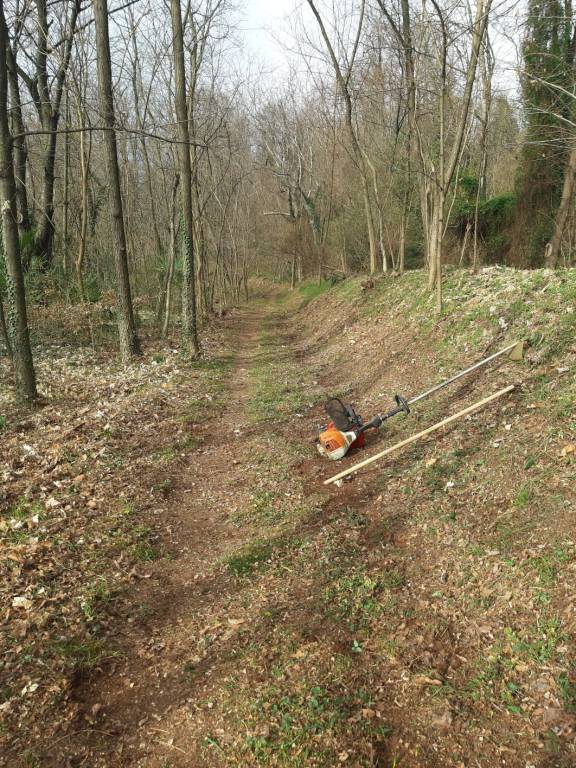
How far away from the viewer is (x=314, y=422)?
8555 millimetres

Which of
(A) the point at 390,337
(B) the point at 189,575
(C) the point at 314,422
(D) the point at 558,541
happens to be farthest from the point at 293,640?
(A) the point at 390,337

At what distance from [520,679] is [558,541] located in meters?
1.18

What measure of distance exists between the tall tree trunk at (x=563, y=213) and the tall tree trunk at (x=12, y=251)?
14.0m

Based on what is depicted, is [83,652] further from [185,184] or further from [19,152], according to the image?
[19,152]

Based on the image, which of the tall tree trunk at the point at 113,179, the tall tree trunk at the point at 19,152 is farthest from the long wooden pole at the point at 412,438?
the tall tree trunk at the point at 19,152

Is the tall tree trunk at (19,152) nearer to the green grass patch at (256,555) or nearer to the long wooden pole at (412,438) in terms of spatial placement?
the long wooden pole at (412,438)

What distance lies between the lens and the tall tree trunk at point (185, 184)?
12.3 meters

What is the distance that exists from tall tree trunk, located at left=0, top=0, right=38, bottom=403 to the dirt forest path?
12.5 ft

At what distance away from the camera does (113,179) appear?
1159 centimetres

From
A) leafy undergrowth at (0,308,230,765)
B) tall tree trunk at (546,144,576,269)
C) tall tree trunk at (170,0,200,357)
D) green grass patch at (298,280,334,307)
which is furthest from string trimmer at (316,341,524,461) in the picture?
green grass patch at (298,280,334,307)

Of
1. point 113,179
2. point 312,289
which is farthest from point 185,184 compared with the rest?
point 312,289

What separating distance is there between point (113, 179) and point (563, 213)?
13.1 m

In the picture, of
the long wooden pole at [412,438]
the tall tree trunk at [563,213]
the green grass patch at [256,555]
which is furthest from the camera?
the tall tree trunk at [563,213]

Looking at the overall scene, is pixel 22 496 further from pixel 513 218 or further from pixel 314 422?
pixel 513 218
